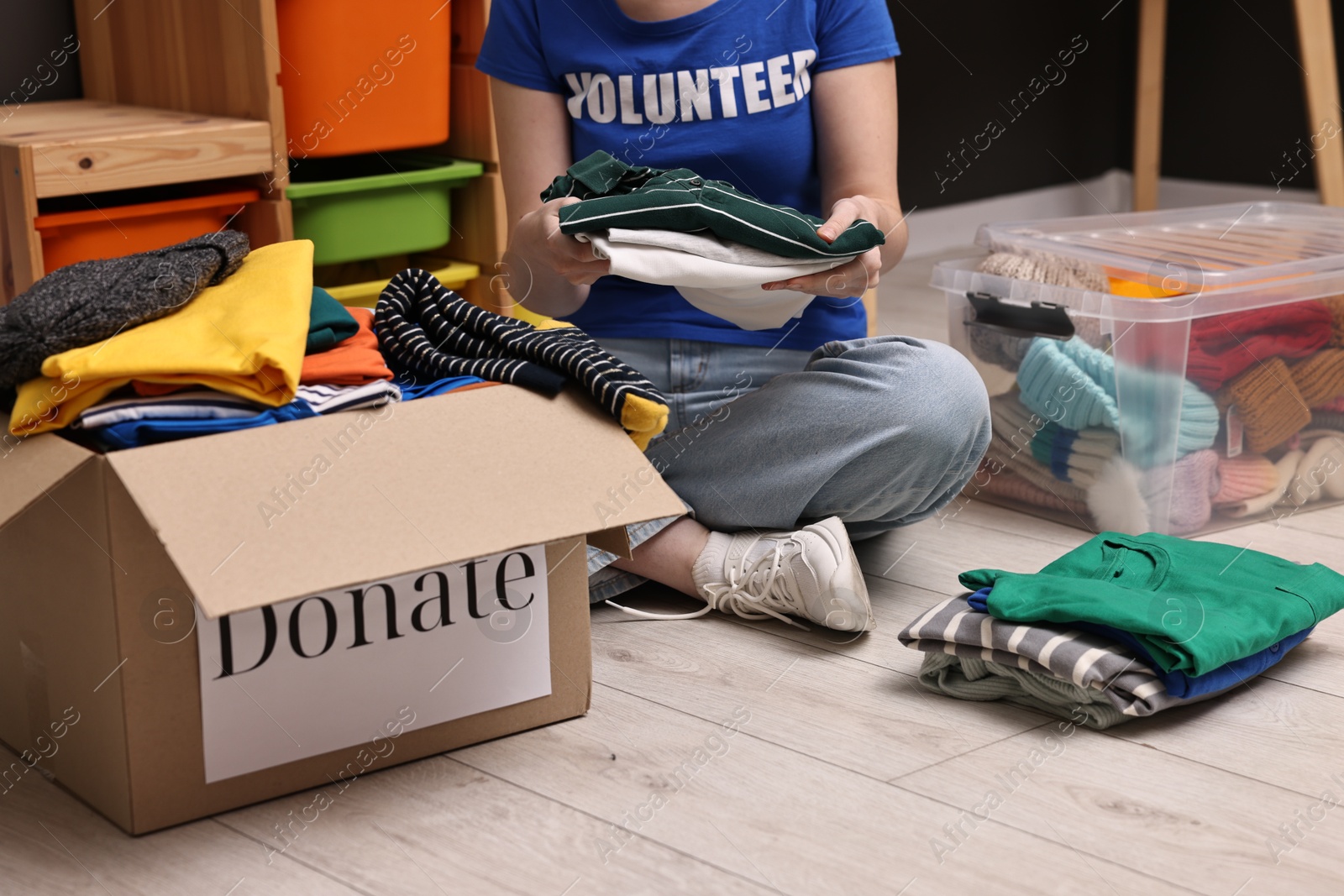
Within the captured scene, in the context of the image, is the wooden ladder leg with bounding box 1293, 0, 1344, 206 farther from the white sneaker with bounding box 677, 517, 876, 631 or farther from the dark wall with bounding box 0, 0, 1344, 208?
the white sneaker with bounding box 677, 517, 876, 631

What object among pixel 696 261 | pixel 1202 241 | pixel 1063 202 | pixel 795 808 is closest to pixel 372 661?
pixel 795 808

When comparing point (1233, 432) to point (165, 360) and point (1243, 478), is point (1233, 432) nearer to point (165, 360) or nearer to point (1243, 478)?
point (1243, 478)

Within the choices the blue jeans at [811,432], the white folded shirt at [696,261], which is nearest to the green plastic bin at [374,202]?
the blue jeans at [811,432]

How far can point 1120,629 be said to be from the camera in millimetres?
900

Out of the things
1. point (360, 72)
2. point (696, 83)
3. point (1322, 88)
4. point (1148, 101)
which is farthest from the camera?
point (1148, 101)

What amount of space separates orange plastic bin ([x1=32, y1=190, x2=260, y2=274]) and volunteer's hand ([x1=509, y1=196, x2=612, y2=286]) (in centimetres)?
49

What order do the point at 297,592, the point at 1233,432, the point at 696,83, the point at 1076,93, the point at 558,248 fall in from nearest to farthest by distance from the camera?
the point at 297,592 → the point at 558,248 → the point at 696,83 → the point at 1233,432 → the point at 1076,93

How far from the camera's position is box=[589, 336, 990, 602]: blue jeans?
1.09 meters

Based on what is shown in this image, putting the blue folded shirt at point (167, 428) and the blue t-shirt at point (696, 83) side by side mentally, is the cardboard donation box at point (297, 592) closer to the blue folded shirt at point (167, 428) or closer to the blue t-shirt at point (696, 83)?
the blue folded shirt at point (167, 428)

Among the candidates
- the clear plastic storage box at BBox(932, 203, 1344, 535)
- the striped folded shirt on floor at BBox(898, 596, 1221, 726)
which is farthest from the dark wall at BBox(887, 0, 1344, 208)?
the striped folded shirt on floor at BBox(898, 596, 1221, 726)

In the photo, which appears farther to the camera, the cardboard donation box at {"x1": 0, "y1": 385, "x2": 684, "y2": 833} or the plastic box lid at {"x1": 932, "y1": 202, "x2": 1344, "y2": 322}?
the plastic box lid at {"x1": 932, "y1": 202, "x2": 1344, "y2": 322}

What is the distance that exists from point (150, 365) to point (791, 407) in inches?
21.8

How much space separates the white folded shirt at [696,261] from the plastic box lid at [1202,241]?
0.40 metres

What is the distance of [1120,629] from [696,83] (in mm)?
582
